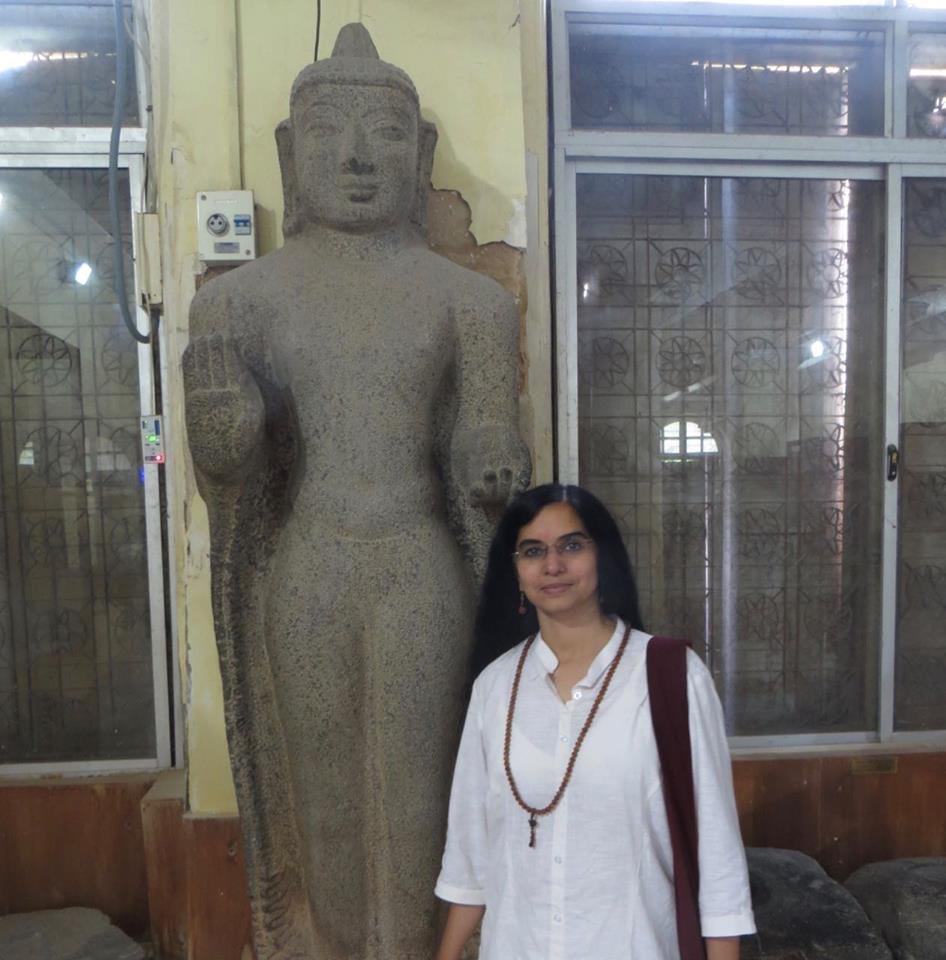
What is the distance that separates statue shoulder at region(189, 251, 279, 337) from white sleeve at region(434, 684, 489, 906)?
86cm

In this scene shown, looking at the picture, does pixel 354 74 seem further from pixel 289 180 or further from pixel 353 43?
pixel 289 180

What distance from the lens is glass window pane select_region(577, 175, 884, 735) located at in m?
2.85

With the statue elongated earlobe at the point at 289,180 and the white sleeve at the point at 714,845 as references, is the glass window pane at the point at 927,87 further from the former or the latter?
the white sleeve at the point at 714,845

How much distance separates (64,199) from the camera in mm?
2723

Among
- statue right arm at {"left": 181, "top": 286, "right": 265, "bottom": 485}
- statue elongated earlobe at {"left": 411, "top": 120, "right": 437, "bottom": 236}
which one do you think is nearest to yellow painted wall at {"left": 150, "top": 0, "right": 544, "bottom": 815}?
statue elongated earlobe at {"left": 411, "top": 120, "right": 437, "bottom": 236}

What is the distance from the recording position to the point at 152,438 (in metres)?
2.60

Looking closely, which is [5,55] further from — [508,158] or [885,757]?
[885,757]

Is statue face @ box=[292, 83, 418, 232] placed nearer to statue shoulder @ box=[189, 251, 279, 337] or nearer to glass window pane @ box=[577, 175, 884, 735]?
statue shoulder @ box=[189, 251, 279, 337]

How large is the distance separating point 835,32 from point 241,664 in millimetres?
2943

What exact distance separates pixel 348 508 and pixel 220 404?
0.30m

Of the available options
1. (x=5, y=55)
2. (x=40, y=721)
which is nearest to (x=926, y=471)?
(x=40, y=721)

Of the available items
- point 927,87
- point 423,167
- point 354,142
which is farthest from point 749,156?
point 354,142

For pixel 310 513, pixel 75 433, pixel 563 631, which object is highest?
pixel 75 433

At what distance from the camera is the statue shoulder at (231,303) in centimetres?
154
